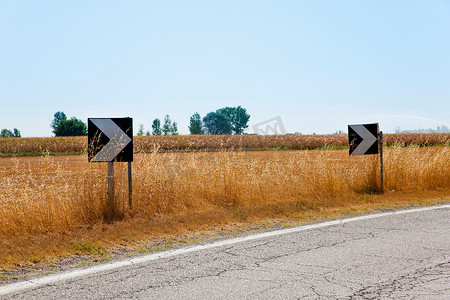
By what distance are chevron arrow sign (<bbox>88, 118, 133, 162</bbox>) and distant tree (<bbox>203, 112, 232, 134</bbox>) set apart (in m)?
155

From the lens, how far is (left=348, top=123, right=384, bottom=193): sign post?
10789 mm

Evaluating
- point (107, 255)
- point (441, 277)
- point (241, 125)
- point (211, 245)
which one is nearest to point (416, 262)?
point (441, 277)

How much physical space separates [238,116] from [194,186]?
16683 cm

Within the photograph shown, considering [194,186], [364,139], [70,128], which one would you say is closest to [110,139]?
[194,186]

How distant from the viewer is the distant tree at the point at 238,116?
17375cm

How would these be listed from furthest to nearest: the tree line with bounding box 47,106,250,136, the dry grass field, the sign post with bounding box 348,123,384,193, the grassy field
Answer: the tree line with bounding box 47,106,250,136 → the grassy field → the sign post with bounding box 348,123,384,193 → the dry grass field

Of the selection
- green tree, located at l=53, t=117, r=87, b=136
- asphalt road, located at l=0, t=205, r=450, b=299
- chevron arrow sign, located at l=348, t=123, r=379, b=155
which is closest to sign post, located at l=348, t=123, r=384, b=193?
chevron arrow sign, located at l=348, t=123, r=379, b=155

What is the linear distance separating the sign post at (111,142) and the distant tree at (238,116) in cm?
16527

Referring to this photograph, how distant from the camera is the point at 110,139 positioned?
7301 mm

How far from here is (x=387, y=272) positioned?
4289mm

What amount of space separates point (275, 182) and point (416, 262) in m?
5.45

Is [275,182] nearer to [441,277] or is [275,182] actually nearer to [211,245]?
[211,245]

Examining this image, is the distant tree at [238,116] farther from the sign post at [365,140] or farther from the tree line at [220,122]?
the sign post at [365,140]

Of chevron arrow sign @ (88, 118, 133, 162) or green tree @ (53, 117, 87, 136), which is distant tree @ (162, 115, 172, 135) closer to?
green tree @ (53, 117, 87, 136)
